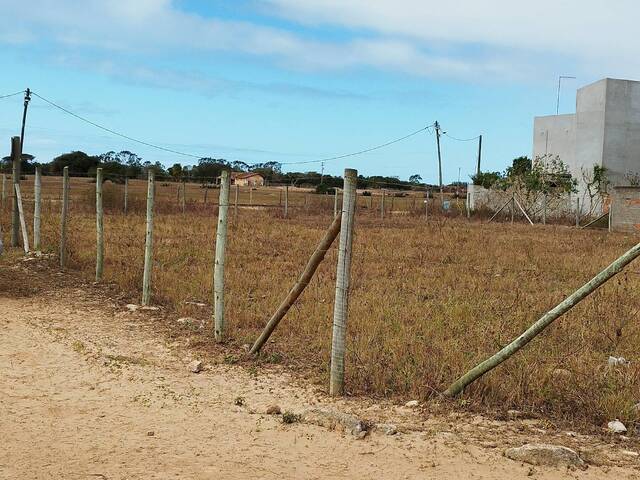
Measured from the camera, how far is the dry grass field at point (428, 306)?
533cm

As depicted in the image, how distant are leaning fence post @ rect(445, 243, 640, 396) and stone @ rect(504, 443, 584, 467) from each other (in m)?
0.65

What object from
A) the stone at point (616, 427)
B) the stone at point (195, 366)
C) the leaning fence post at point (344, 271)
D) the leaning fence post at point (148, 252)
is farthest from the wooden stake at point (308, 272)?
the leaning fence post at point (148, 252)

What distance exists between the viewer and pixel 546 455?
410 centimetres

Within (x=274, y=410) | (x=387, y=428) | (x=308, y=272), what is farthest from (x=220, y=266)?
(x=387, y=428)

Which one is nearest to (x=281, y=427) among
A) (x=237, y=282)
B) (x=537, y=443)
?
(x=537, y=443)

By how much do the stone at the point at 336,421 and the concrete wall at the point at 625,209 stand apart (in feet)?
76.7

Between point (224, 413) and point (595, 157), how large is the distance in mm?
35187

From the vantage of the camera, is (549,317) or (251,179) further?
(251,179)

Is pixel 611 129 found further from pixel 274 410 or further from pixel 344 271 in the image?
pixel 274 410

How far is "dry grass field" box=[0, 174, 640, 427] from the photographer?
5.33 meters

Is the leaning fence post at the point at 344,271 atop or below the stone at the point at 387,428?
atop

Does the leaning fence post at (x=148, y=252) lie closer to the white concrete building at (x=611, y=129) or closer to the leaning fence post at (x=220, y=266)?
the leaning fence post at (x=220, y=266)

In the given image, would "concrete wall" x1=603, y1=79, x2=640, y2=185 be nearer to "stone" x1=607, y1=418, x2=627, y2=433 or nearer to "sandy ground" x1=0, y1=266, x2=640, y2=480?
"stone" x1=607, y1=418, x2=627, y2=433

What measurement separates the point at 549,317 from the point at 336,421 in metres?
1.61
